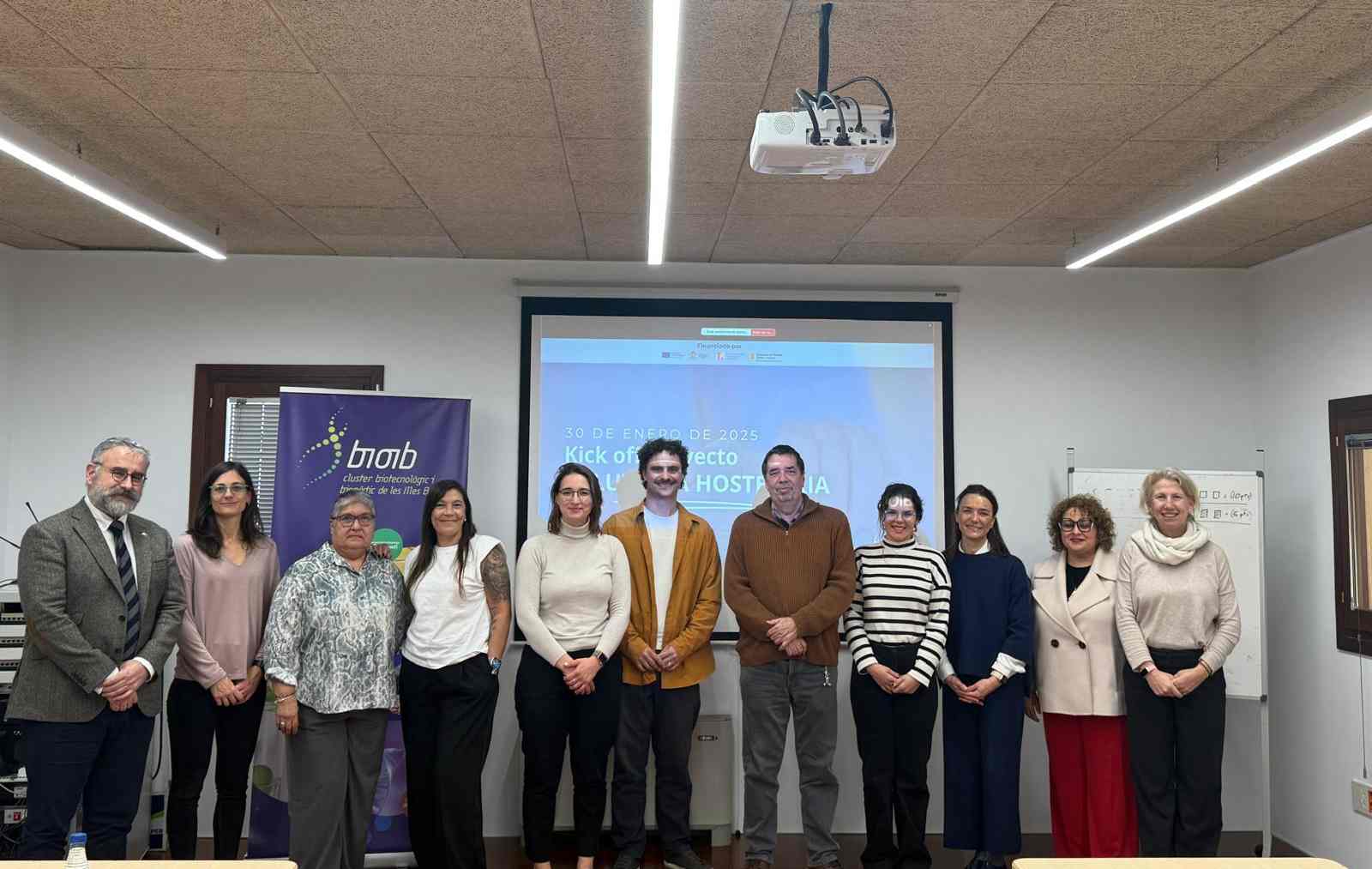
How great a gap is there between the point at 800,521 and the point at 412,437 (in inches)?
76.2

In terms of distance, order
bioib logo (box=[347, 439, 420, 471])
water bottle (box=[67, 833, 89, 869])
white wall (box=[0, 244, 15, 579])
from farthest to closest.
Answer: white wall (box=[0, 244, 15, 579])
bioib logo (box=[347, 439, 420, 471])
water bottle (box=[67, 833, 89, 869])

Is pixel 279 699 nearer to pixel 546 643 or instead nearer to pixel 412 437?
pixel 546 643

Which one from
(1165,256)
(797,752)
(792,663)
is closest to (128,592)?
(792,663)

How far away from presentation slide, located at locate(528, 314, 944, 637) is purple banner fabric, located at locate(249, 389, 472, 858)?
0.56 m

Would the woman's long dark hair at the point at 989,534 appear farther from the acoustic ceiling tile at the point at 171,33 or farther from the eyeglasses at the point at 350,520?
the acoustic ceiling tile at the point at 171,33

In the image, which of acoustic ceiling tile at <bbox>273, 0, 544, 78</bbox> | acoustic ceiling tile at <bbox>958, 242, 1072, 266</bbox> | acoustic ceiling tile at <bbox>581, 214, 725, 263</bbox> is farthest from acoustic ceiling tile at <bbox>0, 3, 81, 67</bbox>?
acoustic ceiling tile at <bbox>958, 242, 1072, 266</bbox>

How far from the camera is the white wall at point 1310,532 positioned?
4.73m

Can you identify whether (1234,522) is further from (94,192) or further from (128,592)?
(94,192)

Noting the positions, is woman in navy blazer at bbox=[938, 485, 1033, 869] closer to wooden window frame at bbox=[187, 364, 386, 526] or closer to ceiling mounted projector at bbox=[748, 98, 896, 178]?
ceiling mounted projector at bbox=[748, 98, 896, 178]

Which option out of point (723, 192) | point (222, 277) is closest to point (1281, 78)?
point (723, 192)

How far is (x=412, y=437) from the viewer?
499cm

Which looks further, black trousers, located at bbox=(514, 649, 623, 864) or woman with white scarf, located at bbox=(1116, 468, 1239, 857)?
woman with white scarf, located at bbox=(1116, 468, 1239, 857)

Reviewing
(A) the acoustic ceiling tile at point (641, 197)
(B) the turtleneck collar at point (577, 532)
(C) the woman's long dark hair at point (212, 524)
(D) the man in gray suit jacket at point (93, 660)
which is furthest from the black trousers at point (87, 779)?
(A) the acoustic ceiling tile at point (641, 197)

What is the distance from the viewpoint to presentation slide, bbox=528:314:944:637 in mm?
5371
